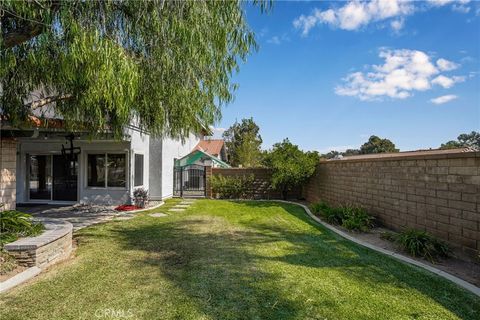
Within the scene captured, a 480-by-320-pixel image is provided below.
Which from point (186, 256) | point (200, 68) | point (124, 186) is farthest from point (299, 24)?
point (124, 186)

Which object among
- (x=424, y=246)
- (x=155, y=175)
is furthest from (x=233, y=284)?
(x=155, y=175)

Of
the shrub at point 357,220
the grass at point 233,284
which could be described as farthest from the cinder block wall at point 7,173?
the shrub at point 357,220

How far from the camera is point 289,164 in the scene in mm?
16031

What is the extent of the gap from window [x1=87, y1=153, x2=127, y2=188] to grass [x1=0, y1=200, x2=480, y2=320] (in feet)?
19.9

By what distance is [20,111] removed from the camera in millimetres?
6680

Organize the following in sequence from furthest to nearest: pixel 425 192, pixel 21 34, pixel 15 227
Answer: pixel 425 192, pixel 15 227, pixel 21 34

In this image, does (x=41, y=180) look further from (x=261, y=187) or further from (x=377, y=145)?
(x=377, y=145)

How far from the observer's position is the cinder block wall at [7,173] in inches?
355

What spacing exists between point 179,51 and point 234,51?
1.47 metres

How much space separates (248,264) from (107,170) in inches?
423

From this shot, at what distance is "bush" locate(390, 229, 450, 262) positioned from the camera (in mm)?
6155

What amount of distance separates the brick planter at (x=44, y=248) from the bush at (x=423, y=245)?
26.1 feet

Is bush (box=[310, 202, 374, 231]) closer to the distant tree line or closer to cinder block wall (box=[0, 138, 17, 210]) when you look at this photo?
cinder block wall (box=[0, 138, 17, 210])

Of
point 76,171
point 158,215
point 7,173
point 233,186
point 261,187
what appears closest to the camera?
point 7,173
